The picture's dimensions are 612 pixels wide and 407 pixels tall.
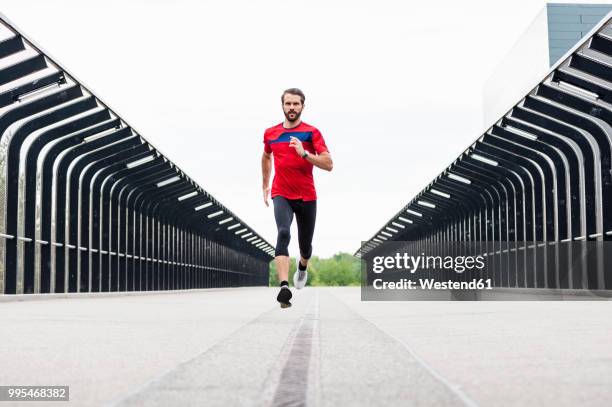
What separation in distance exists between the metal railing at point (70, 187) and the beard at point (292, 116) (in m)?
4.22

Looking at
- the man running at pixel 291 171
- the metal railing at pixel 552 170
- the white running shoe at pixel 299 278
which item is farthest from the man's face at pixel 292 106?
the metal railing at pixel 552 170

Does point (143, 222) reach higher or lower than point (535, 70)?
lower

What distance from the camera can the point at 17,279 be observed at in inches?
572

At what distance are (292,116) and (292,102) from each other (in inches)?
5.0

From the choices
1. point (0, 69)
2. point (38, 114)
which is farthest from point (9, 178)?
point (0, 69)

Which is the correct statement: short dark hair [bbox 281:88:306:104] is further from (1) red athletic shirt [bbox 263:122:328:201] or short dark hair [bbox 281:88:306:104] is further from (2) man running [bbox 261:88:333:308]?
(1) red athletic shirt [bbox 263:122:328:201]

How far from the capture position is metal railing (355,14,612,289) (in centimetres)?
1248

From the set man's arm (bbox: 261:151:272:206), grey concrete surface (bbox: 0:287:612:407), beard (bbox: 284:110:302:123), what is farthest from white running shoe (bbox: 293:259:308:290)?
beard (bbox: 284:110:302:123)

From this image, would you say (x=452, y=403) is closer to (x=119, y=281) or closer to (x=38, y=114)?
(x=38, y=114)

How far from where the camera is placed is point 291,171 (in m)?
8.41

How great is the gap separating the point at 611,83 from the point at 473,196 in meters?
11.5

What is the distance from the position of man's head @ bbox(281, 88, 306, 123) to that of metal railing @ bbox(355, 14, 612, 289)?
420 centimetres

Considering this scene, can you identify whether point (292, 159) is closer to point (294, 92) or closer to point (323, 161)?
point (323, 161)

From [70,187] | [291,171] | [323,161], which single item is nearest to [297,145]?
[323,161]
